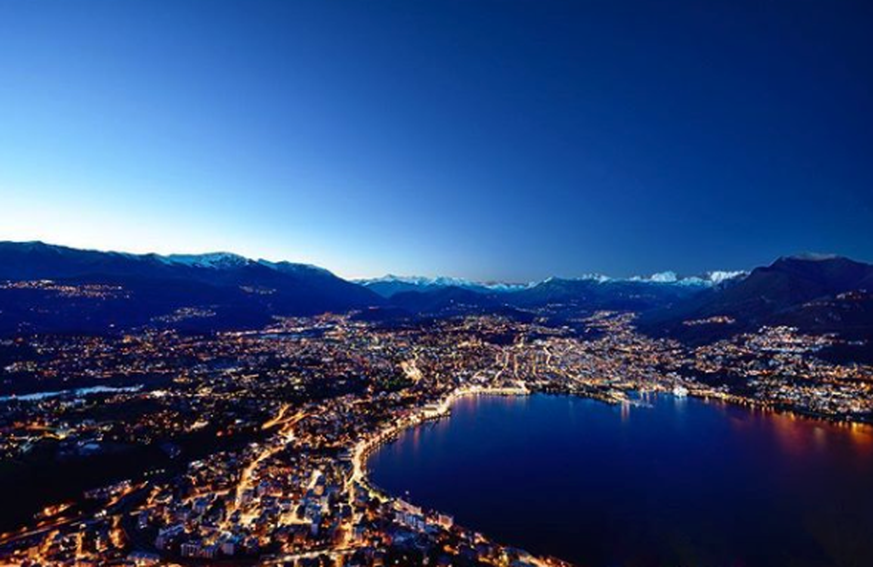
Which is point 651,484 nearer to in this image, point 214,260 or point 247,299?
point 247,299

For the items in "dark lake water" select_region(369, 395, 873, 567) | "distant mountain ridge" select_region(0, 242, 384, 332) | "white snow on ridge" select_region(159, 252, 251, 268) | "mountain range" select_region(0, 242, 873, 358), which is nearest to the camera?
"dark lake water" select_region(369, 395, 873, 567)

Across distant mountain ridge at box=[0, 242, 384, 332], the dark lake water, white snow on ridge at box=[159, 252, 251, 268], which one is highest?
white snow on ridge at box=[159, 252, 251, 268]

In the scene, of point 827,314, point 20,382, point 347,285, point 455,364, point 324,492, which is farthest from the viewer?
point 347,285

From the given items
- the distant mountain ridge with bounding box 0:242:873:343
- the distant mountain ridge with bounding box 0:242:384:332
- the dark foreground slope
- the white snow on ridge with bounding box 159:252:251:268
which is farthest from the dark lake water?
the white snow on ridge with bounding box 159:252:251:268

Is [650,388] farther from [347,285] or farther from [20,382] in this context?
[347,285]

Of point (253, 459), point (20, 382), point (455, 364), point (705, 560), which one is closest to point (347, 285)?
point (455, 364)

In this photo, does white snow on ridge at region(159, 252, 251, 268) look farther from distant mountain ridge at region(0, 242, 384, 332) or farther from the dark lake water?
the dark lake water

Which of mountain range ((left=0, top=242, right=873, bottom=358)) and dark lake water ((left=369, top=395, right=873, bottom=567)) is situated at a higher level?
mountain range ((left=0, top=242, right=873, bottom=358))

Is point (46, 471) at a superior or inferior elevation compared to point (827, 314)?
inferior
